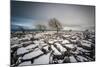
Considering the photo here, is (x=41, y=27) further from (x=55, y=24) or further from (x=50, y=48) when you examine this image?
(x=50, y=48)

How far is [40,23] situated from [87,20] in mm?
839

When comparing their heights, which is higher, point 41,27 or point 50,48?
point 41,27

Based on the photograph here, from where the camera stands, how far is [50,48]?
2.53 m

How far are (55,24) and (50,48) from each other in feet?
1.31

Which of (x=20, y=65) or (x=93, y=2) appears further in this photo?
(x=93, y=2)

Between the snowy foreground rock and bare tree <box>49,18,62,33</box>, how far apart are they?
9 centimetres

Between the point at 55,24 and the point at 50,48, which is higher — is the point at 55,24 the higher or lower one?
the higher one

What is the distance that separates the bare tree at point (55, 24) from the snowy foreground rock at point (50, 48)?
0.09 m

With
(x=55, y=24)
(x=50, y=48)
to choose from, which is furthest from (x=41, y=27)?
(x=50, y=48)

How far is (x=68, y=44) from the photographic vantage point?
104 inches

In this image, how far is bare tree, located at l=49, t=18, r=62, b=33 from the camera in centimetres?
255

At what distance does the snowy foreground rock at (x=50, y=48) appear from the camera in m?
2.38

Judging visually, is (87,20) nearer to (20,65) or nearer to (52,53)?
(52,53)
